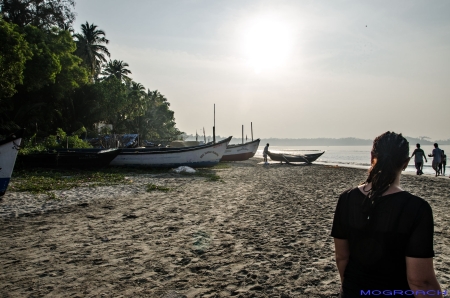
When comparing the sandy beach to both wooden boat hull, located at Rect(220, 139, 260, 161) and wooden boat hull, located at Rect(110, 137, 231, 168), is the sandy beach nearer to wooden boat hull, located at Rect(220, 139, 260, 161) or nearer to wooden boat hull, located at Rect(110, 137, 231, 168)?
wooden boat hull, located at Rect(110, 137, 231, 168)

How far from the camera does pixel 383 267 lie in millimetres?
1851

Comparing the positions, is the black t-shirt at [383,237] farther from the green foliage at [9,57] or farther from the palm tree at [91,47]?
the palm tree at [91,47]

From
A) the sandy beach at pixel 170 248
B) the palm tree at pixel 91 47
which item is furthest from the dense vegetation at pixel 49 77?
the sandy beach at pixel 170 248

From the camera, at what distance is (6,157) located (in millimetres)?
9219

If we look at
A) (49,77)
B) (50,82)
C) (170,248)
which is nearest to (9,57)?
(49,77)

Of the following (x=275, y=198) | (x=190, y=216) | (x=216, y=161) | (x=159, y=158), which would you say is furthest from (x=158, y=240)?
(x=216, y=161)

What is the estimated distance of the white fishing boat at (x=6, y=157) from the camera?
→ 9.11 metres

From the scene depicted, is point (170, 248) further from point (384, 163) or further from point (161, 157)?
point (161, 157)

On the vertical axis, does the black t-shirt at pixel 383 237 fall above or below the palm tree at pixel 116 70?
below

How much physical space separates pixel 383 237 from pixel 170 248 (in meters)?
4.01

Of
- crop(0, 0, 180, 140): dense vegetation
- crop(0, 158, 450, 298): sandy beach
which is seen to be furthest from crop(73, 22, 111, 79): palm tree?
crop(0, 158, 450, 298): sandy beach

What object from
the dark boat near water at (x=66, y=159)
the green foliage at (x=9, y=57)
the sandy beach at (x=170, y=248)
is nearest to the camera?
the sandy beach at (x=170, y=248)

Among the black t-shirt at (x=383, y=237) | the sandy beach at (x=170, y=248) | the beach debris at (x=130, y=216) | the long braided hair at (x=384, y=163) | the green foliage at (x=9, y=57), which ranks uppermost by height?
the green foliage at (x=9, y=57)

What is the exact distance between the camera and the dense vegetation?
2198 centimetres
